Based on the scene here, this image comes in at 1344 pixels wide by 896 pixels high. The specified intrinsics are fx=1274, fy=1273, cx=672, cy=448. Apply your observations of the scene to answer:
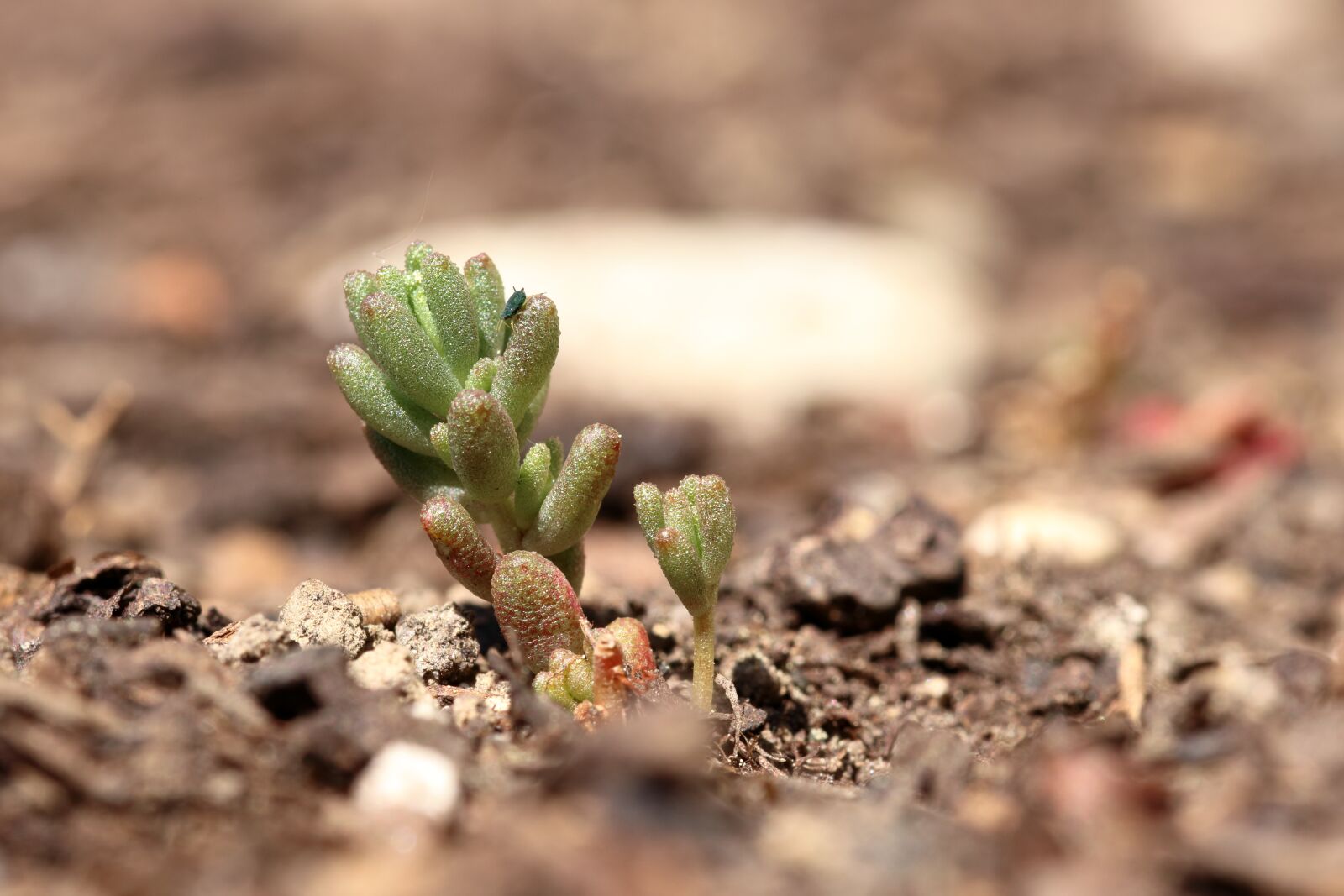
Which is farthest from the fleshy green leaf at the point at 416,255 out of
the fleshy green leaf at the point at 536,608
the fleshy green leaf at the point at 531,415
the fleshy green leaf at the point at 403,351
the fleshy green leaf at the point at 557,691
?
the fleshy green leaf at the point at 557,691

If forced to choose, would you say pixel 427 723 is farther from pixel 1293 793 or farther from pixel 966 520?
pixel 966 520

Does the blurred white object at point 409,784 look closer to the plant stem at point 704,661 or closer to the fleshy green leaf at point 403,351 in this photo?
the plant stem at point 704,661

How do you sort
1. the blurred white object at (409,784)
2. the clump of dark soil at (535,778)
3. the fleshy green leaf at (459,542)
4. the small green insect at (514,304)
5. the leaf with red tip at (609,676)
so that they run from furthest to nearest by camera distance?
the small green insect at (514,304) < the fleshy green leaf at (459,542) < the leaf with red tip at (609,676) < the blurred white object at (409,784) < the clump of dark soil at (535,778)

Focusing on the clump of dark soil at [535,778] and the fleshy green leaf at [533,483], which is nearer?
the clump of dark soil at [535,778]

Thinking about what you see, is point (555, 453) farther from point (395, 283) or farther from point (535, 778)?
point (535, 778)

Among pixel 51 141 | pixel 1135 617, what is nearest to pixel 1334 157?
pixel 1135 617

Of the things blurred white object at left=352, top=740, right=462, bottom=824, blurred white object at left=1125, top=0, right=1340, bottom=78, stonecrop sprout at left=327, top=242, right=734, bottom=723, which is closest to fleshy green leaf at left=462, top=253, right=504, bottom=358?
stonecrop sprout at left=327, top=242, right=734, bottom=723
